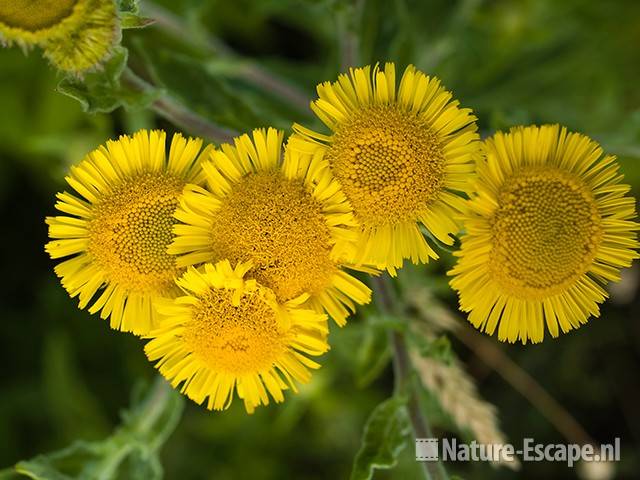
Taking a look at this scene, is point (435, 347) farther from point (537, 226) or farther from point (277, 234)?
point (277, 234)

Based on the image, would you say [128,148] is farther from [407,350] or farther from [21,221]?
[21,221]

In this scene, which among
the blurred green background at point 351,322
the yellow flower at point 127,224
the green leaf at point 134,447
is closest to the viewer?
the yellow flower at point 127,224

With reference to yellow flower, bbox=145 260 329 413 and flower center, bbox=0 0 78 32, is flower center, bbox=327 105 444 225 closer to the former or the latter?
yellow flower, bbox=145 260 329 413

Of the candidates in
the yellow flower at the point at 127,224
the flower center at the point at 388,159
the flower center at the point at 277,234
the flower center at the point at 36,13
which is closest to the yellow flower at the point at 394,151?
the flower center at the point at 388,159

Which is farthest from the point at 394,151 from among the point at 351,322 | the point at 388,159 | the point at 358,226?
the point at 351,322

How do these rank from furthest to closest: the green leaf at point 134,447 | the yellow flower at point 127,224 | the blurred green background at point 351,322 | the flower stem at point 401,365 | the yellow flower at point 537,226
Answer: the blurred green background at point 351,322
the green leaf at point 134,447
the flower stem at point 401,365
the yellow flower at point 127,224
the yellow flower at point 537,226

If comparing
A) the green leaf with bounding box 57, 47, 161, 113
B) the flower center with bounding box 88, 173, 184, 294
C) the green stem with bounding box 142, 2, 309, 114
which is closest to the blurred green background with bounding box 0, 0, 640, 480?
the green stem with bounding box 142, 2, 309, 114

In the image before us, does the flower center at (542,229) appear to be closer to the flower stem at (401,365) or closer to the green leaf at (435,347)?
the green leaf at (435,347)
